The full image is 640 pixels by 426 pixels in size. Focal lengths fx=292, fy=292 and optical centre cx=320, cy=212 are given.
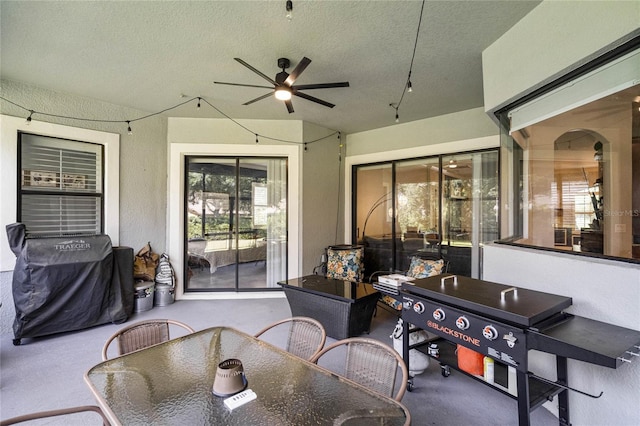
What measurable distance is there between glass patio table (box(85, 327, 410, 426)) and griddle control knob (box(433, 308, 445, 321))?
0.90m

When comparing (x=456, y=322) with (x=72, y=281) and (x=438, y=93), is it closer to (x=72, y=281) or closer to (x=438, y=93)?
(x=438, y=93)

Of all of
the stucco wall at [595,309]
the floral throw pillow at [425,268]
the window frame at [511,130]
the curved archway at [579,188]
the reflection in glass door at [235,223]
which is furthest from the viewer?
the reflection in glass door at [235,223]

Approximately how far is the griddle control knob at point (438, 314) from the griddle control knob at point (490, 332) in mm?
278

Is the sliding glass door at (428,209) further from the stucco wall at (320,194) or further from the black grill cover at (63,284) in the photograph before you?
the black grill cover at (63,284)

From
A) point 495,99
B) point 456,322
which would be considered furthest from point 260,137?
point 456,322

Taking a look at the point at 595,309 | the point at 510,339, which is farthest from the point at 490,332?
the point at 595,309

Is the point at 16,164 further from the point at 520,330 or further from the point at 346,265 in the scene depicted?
the point at 520,330

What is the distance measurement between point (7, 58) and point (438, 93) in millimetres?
4889

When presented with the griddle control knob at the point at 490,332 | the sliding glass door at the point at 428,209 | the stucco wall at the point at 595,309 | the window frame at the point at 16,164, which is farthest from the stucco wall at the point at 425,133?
the window frame at the point at 16,164

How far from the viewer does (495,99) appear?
8.79 ft

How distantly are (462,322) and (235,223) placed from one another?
13.3 feet

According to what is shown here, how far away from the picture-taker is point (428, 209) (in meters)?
4.91

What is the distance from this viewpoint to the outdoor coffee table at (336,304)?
3186mm

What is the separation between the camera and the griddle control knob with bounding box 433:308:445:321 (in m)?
1.99
